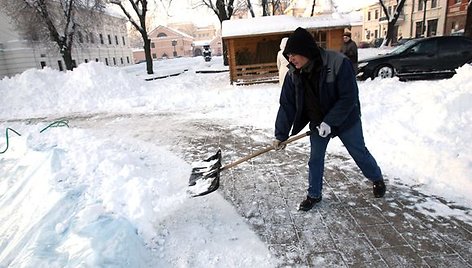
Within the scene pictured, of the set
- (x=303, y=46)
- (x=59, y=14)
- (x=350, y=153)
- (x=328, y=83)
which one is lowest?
(x=350, y=153)

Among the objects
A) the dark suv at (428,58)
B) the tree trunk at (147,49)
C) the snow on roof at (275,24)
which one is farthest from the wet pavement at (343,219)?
the tree trunk at (147,49)

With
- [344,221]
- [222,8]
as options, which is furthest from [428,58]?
[222,8]

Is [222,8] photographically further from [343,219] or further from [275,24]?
[343,219]

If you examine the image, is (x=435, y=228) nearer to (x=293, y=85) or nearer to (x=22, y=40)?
(x=293, y=85)

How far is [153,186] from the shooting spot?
13.0ft

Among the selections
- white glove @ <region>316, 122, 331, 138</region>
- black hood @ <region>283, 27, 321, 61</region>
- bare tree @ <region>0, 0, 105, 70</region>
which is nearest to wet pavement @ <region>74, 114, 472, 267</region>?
white glove @ <region>316, 122, 331, 138</region>

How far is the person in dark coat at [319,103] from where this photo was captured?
2.91m

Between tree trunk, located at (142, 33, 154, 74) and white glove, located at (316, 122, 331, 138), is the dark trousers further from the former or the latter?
tree trunk, located at (142, 33, 154, 74)

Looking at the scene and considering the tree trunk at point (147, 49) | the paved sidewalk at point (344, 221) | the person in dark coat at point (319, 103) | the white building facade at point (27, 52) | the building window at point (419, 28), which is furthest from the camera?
the building window at point (419, 28)

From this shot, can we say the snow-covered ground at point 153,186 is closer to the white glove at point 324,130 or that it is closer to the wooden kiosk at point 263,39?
the white glove at point 324,130

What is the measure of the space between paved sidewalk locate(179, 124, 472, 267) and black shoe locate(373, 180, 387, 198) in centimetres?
7

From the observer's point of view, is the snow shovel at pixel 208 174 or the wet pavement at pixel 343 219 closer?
the wet pavement at pixel 343 219

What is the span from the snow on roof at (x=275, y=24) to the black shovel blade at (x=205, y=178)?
9.80 m

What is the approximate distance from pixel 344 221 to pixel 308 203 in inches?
15.9
